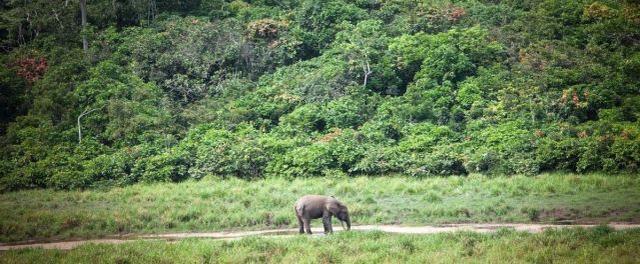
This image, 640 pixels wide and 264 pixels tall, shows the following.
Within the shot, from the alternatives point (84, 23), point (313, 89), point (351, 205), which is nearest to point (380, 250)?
point (351, 205)

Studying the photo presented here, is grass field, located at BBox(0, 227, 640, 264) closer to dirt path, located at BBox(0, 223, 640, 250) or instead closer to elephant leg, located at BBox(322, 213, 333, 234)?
elephant leg, located at BBox(322, 213, 333, 234)

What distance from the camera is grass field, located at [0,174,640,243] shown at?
2444 centimetres

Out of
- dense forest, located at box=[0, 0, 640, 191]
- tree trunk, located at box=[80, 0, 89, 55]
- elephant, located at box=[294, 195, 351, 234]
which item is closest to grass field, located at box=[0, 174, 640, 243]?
dense forest, located at box=[0, 0, 640, 191]

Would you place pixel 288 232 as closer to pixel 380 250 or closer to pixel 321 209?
pixel 321 209

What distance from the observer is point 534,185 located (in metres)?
27.2

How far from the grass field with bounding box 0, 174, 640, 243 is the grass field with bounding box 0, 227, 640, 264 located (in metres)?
4.46

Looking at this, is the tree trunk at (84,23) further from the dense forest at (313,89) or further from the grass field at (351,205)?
the grass field at (351,205)

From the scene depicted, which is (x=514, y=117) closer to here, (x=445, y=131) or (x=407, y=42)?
(x=445, y=131)

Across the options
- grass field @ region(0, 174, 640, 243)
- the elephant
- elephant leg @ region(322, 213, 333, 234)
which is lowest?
→ grass field @ region(0, 174, 640, 243)

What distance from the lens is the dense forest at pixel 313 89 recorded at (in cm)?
3281

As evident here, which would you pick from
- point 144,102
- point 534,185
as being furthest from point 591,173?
point 144,102

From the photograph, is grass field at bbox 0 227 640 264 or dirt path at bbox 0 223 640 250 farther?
dirt path at bbox 0 223 640 250

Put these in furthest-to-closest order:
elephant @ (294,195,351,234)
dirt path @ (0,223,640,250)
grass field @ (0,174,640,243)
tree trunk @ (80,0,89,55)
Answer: tree trunk @ (80,0,89,55), grass field @ (0,174,640,243), dirt path @ (0,223,640,250), elephant @ (294,195,351,234)

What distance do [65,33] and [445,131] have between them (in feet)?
83.2
